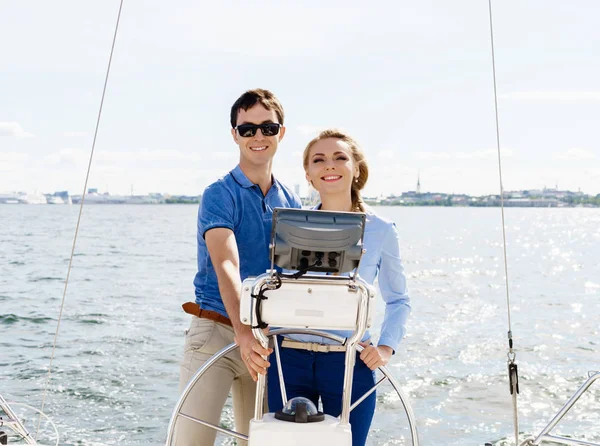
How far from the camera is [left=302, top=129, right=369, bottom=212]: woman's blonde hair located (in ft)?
7.93

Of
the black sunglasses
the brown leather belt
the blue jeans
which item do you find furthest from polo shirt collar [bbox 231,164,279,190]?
the blue jeans

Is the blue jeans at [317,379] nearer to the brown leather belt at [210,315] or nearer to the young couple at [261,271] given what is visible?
the young couple at [261,271]

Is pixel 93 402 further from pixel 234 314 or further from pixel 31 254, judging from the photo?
pixel 31 254

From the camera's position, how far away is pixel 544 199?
7738 centimetres

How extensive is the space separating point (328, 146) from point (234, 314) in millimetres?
602

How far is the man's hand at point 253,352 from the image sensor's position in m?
1.91

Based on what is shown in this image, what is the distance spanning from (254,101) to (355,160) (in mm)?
444

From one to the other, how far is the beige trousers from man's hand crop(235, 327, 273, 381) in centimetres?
69

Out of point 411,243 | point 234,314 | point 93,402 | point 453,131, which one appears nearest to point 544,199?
point 453,131

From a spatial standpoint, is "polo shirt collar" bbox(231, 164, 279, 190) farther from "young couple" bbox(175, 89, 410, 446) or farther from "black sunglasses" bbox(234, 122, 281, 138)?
"black sunglasses" bbox(234, 122, 281, 138)

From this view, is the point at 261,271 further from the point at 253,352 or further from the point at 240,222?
the point at 253,352

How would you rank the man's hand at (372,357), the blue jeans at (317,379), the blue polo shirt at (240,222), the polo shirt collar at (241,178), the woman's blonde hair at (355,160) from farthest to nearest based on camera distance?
the polo shirt collar at (241,178)
the blue polo shirt at (240,222)
the woman's blonde hair at (355,160)
the blue jeans at (317,379)
the man's hand at (372,357)

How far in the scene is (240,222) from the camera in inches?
103

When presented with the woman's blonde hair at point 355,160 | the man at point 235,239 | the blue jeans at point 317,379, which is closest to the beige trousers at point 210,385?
the man at point 235,239
